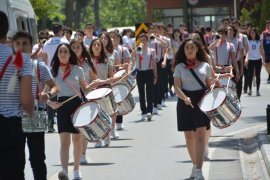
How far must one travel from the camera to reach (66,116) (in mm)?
12008

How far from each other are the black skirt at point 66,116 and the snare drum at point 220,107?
155 cm

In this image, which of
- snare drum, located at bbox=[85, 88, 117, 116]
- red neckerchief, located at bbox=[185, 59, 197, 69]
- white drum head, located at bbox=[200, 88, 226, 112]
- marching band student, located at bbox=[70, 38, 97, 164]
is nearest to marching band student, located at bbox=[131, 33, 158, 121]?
snare drum, located at bbox=[85, 88, 117, 116]

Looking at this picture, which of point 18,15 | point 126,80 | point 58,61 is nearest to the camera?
point 58,61

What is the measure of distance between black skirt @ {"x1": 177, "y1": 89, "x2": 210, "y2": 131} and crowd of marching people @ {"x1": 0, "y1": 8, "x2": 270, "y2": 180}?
12mm

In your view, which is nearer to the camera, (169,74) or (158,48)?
(158,48)

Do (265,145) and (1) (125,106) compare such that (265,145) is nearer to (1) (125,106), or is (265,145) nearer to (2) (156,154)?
(2) (156,154)

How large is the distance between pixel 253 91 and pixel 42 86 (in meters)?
18.8

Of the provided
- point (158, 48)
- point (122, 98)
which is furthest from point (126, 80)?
point (158, 48)

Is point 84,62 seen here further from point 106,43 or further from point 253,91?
point 253,91

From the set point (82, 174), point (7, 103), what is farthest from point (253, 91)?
point (7, 103)

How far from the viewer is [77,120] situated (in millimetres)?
11742

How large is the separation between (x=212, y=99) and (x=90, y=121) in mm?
1494

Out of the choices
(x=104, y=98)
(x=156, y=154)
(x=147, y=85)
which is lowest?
(x=147, y=85)

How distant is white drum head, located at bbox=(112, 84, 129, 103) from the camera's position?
54.1 ft
